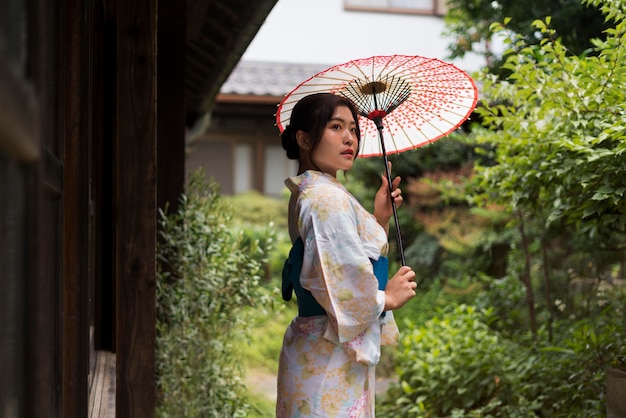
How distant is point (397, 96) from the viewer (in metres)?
3.35

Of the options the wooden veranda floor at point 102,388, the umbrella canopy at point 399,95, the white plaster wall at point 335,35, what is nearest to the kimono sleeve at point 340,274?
the umbrella canopy at point 399,95

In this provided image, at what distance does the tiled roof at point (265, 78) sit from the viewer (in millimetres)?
14102

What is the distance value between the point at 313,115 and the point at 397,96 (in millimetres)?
546

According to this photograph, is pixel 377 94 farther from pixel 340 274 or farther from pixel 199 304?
pixel 199 304

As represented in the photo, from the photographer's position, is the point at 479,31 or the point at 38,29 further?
the point at 479,31

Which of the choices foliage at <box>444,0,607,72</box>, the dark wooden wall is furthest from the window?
the dark wooden wall

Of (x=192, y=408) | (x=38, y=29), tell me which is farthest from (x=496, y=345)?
(x=38, y=29)

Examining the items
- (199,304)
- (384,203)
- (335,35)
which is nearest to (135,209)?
(384,203)

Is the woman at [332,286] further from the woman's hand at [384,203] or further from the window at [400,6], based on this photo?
the window at [400,6]

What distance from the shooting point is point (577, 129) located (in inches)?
171

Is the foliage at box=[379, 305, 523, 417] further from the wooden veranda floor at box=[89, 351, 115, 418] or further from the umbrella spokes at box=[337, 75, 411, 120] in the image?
the umbrella spokes at box=[337, 75, 411, 120]

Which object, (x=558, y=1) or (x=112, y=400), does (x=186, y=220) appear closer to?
(x=112, y=400)

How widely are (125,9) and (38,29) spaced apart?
84.4 inches

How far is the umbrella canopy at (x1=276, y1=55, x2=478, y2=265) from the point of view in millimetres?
3219
